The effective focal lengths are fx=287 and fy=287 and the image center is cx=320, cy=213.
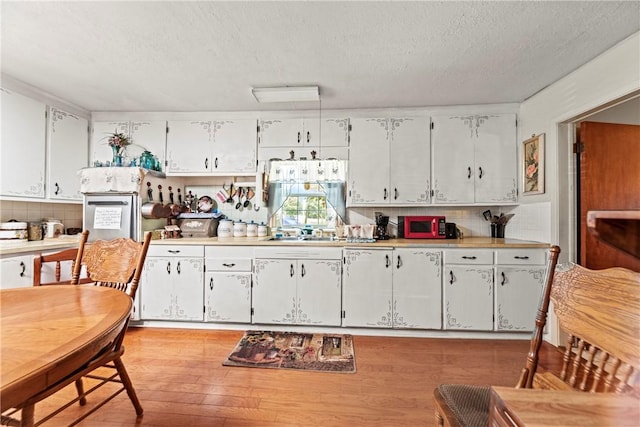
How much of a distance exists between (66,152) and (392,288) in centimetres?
366

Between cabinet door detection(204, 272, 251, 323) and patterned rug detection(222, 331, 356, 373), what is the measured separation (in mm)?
227

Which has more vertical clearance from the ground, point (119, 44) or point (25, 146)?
point (119, 44)

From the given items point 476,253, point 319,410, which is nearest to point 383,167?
point 476,253

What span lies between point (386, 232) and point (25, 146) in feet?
12.0

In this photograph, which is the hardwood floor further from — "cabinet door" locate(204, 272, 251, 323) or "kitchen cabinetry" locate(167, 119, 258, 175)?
"kitchen cabinetry" locate(167, 119, 258, 175)

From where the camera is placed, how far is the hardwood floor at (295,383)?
1674 millimetres

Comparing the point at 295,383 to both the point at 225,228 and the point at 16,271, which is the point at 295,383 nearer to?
the point at 225,228

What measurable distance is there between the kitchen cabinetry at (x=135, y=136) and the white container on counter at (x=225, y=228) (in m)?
0.93

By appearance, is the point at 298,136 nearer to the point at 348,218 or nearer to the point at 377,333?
the point at 348,218

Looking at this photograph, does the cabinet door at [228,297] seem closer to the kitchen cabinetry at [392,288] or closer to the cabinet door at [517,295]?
the kitchen cabinetry at [392,288]

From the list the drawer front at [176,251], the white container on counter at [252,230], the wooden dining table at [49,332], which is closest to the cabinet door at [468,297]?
the white container on counter at [252,230]

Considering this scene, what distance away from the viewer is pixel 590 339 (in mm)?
841

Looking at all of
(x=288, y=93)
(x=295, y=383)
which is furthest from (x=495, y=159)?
(x=295, y=383)

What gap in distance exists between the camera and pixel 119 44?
2031 millimetres
